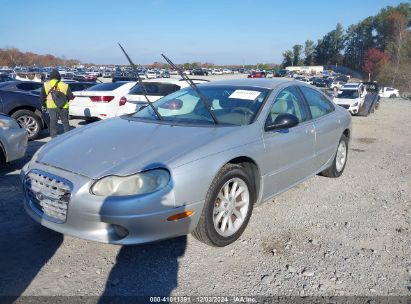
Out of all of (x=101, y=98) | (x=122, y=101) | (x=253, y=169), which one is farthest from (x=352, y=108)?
(x=253, y=169)

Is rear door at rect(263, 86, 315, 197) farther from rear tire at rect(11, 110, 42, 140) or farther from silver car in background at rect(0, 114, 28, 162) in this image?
rear tire at rect(11, 110, 42, 140)

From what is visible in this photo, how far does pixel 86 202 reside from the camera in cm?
Answer: 265

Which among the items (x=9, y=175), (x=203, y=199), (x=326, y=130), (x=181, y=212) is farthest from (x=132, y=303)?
(x=9, y=175)

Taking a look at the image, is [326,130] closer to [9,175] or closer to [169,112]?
[169,112]

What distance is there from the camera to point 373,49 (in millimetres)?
94562

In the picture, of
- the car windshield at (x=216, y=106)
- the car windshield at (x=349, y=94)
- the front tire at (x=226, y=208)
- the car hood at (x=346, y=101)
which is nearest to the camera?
→ the front tire at (x=226, y=208)

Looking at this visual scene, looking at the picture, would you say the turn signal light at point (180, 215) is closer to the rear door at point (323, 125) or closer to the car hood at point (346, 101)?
the rear door at point (323, 125)

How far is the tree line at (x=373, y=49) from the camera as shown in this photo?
65.0 m

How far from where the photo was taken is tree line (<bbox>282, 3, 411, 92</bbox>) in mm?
65000

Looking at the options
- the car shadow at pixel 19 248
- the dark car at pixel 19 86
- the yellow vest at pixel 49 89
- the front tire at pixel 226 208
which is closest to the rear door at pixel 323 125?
the front tire at pixel 226 208

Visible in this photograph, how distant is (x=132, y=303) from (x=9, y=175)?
374 centimetres

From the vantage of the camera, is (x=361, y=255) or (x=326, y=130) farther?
(x=326, y=130)

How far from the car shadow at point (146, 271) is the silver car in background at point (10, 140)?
3155 millimetres

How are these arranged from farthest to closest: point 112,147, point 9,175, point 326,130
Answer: point 9,175, point 326,130, point 112,147
